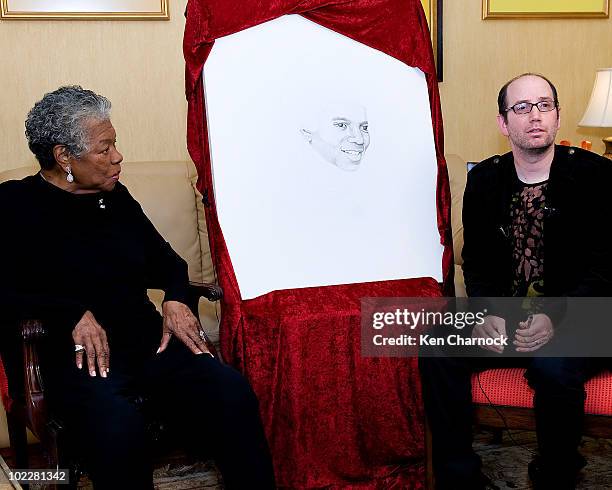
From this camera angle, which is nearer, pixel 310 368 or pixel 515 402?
pixel 515 402

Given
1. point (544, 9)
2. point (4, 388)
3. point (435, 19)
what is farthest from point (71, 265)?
point (544, 9)

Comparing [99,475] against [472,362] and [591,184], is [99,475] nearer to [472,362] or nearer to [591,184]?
[472,362]

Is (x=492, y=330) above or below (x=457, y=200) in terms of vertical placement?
below

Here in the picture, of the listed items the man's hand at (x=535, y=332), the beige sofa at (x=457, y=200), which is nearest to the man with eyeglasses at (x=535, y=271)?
the man's hand at (x=535, y=332)

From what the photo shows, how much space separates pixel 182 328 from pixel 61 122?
0.63 meters

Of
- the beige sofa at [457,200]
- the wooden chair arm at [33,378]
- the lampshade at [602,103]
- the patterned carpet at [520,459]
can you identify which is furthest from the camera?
the lampshade at [602,103]

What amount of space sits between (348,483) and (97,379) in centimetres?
84

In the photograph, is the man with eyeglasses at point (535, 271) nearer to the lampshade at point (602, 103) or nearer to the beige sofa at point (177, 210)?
the beige sofa at point (177, 210)

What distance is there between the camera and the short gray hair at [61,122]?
6.75 ft

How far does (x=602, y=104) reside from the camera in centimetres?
340

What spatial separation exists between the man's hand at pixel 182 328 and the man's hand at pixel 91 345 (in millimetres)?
188

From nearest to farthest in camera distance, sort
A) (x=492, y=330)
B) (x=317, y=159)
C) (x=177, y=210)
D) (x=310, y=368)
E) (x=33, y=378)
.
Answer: (x=33, y=378) < (x=492, y=330) < (x=310, y=368) < (x=317, y=159) < (x=177, y=210)

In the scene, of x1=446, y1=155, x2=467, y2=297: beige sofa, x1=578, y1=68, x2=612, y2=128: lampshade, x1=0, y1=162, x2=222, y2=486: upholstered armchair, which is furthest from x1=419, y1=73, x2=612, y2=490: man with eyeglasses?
x1=578, y1=68, x2=612, y2=128: lampshade

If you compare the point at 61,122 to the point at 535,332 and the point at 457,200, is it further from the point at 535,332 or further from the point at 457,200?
the point at 457,200
